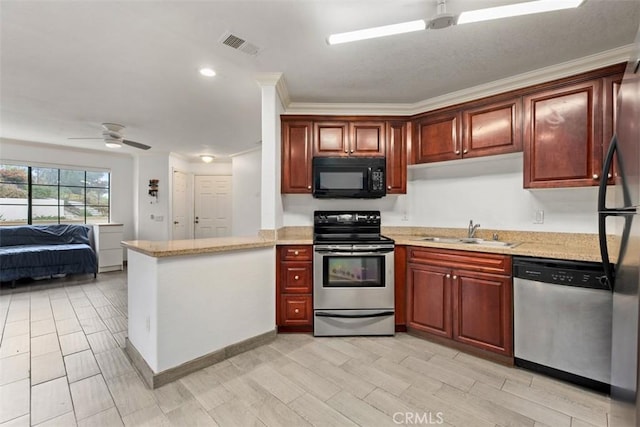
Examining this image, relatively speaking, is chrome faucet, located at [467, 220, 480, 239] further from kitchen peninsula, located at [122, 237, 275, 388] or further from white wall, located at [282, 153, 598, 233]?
kitchen peninsula, located at [122, 237, 275, 388]

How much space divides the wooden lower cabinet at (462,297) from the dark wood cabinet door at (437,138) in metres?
1.04

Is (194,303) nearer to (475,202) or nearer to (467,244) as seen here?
(467,244)

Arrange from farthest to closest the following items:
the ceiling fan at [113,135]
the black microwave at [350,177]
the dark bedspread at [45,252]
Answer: the dark bedspread at [45,252] < the ceiling fan at [113,135] < the black microwave at [350,177]

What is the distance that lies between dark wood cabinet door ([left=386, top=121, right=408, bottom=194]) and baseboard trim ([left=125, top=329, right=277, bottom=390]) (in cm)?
201

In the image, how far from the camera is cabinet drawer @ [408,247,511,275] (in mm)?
2104

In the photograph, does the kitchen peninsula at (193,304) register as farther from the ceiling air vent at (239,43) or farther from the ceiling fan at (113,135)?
the ceiling fan at (113,135)

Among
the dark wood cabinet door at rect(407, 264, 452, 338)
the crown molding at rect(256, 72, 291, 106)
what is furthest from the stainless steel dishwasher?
the crown molding at rect(256, 72, 291, 106)

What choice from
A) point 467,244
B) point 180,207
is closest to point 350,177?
point 467,244

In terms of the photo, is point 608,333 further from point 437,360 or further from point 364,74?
point 364,74

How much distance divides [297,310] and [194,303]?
3.23 ft

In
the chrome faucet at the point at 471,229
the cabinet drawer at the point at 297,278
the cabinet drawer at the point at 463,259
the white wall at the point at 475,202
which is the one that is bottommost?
the cabinet drawer at the point at 297,278

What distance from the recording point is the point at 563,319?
1854 mm

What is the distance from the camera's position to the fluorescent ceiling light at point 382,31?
4.82ft

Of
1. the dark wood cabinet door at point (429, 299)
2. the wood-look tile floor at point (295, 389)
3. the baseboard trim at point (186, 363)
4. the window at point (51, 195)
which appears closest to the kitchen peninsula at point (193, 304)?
the baseboard trim at point (186, 363)
